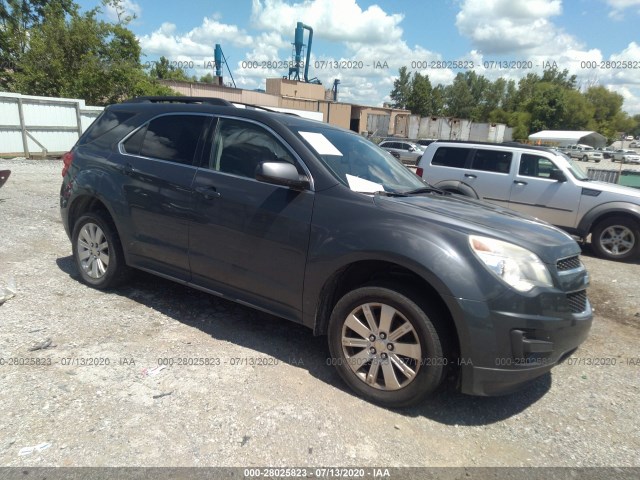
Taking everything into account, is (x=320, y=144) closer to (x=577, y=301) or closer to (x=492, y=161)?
(x=577, y=301)

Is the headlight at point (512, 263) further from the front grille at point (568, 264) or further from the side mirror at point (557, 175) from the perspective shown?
the side mirror at point (557, 175)

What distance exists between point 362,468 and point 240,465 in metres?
0.65

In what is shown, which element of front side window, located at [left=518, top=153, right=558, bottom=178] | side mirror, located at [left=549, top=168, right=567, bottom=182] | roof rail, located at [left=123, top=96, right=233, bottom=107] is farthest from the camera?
front side window, located at [left=518, top=153, right=558, bottom=178]

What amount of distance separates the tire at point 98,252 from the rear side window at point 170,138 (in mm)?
813

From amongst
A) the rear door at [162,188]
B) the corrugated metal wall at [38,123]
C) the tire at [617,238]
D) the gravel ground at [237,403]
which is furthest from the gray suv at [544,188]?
the corrugated metal wall at [38,123]

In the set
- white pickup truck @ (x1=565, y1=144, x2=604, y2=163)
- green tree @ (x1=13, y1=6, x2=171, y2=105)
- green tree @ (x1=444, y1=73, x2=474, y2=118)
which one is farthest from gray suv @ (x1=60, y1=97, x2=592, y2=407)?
green tree @ (x1=444, y1=73, x2=474, y2=118)

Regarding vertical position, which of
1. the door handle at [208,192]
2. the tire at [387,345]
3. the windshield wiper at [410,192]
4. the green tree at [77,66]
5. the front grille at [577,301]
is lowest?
the tire at [387,345]

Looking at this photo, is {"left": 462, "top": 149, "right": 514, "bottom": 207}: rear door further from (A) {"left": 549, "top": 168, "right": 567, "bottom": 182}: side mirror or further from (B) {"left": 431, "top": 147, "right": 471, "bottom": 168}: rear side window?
(A) {"left": 549, "top": 168, "right": 567, "bottom": 182}: side mirror

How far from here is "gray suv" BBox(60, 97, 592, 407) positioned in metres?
2.65

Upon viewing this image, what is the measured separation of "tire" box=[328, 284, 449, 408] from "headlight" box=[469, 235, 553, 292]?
0.45 m

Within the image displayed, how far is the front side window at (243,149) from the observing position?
3.46 metres

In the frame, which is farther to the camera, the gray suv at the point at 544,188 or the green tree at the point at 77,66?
the green tree at the point at 77,66

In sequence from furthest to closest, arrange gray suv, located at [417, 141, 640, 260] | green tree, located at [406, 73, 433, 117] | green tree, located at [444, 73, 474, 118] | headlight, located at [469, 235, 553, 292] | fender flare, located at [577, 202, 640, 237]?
green tree, located at [444, 73, 474, 118]
green tree, located at [406, 73, 433, 117]
gray suv, located at [417, 141, 640, 260]
fender flare, located at [577, 202, 640, 237]
headlight, located at [469, 235, 553, 292]

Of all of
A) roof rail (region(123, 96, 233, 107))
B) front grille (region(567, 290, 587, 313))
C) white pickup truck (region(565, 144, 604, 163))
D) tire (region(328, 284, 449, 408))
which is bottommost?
tire (region(328, 284, 449, 408))
